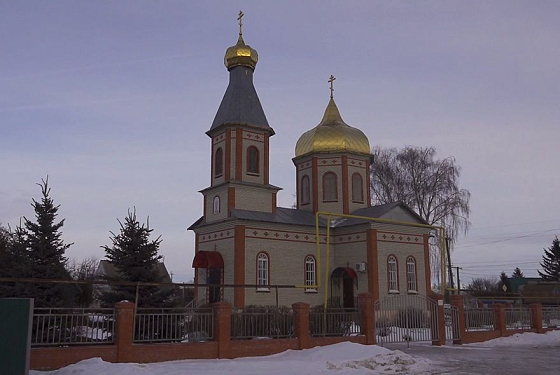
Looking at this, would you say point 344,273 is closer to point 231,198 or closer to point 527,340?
point 231,198

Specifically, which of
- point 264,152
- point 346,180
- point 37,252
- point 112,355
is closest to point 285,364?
point 112,355

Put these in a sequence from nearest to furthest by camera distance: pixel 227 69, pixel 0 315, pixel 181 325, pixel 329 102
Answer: pixel 0 315
pixel 181 325
pixel 227 69
pixel 329 102

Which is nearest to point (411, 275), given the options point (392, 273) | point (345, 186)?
point (392, 273)

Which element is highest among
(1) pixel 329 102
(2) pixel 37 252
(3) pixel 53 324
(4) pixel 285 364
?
(1) pixel 329 102

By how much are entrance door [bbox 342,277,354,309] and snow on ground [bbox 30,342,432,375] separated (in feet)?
34.2

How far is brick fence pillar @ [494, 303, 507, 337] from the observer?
19312 mm

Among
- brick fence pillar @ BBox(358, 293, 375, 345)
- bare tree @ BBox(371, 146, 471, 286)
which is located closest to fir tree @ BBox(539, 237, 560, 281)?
bare tree @ BBox(371, 146, 471, 286)

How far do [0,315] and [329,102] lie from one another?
73.5ft

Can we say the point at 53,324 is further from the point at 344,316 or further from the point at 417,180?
the point at 417,180

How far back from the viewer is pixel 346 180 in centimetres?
2678

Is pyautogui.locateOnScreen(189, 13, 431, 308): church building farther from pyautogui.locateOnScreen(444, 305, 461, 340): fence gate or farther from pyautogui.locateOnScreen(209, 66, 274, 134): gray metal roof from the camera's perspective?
pyautogui.locateOnScreen(444, 305, 461, 340): fence gate

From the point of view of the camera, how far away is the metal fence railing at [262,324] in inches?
558

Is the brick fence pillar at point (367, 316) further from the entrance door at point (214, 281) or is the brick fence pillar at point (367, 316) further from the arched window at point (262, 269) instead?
the entrance door at point (214, 281)

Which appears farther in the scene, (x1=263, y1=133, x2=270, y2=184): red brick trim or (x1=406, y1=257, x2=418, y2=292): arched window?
(x1=406, y1=257, x2=418, y2=292): arched window
